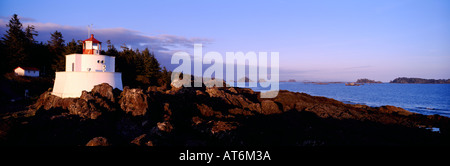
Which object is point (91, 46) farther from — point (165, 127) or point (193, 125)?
point (165, 127)

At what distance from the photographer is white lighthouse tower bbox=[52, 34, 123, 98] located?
71.4ft

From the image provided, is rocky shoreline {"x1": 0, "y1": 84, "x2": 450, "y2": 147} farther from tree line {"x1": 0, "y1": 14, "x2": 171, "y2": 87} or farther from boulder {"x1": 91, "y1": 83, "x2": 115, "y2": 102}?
tree line {"x1": 0, "y1": 14, "x2": 171, "y2": 87}

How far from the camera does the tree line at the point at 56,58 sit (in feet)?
107

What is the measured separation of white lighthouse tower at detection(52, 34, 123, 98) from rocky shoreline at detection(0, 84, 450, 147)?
1.63 meters

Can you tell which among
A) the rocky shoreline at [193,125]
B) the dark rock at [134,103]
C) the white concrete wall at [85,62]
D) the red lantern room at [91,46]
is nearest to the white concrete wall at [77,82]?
the white concrete wall at [85,62]

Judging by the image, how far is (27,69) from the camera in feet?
101

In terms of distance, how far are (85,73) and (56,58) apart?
18640 millimetres

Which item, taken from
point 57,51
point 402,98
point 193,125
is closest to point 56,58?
point 57,51

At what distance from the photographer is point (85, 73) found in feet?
72.1

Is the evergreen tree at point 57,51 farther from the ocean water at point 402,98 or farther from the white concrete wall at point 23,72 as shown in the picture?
the ocean water at point 402,98

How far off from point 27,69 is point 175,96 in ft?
77.7
